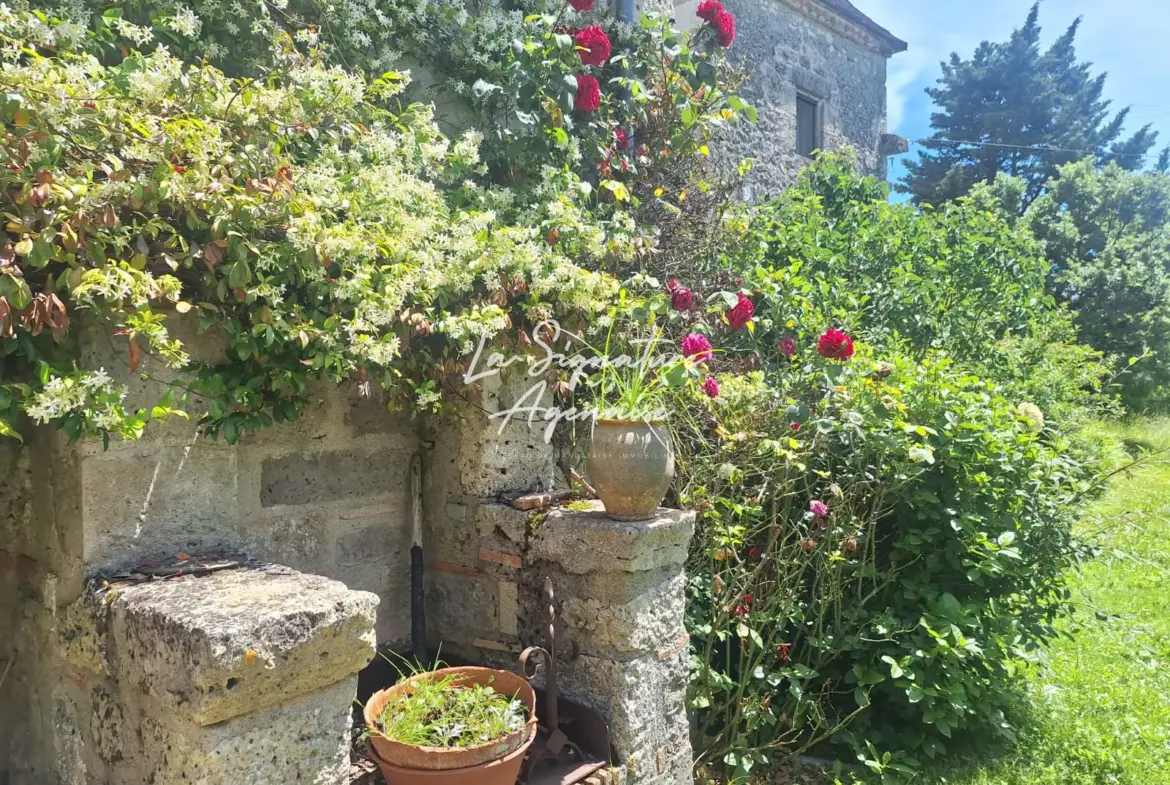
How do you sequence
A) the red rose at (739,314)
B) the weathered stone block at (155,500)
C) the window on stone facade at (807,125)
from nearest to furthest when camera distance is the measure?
the weathered stone block at (155,500) < the red rose at (739,314) < the window on stone facade at (807,125)

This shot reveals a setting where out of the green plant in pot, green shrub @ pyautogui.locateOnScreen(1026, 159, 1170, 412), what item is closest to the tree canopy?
green shrub @ pyautogui.locateOnScreen(1026, 159, 1170, 412)

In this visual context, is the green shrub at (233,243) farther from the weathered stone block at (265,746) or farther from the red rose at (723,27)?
the red rose at (723,27)

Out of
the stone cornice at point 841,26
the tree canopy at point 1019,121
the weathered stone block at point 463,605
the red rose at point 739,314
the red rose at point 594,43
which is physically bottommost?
the weathered stone block at point 463,605

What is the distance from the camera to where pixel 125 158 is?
6.23 feet

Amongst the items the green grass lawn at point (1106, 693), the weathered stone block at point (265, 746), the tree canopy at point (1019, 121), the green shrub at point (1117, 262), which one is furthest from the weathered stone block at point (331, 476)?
the tree canopy at point (1019, 121)

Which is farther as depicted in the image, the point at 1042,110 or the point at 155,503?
the point at 1042,110

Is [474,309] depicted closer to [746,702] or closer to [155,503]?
[155,503]

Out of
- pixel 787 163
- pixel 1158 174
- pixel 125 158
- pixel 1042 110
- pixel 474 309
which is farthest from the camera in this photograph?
pixel 1042 110

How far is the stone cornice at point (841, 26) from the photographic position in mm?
9609

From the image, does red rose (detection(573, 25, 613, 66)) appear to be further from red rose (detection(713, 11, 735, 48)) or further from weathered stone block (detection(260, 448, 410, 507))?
weathered stone block (detection(260, 448, 410, 507))

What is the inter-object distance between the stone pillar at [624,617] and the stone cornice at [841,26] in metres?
8.90

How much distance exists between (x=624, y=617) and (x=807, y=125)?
935 cm

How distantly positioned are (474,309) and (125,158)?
1030 millimetres

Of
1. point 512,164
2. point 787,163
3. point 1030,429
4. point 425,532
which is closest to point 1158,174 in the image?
point 787,163
